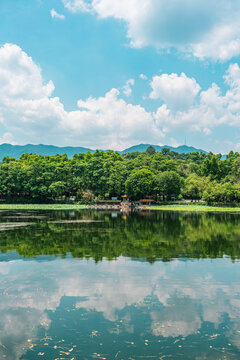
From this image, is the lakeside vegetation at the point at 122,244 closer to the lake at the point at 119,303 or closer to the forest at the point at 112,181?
the lake at the point at 119,303

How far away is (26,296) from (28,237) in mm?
12812

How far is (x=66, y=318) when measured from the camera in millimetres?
8328

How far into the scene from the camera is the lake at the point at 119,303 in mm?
6844

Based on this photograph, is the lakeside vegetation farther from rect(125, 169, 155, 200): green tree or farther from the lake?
rect(125, 169, 155, 200): green tree

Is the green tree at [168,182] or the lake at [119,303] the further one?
the green tree at [168,182]

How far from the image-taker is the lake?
6.84 m

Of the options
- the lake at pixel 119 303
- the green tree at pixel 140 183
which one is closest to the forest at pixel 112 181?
the green tree at pixel 140 183

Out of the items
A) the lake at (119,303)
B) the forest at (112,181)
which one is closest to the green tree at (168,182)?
the forest at (112,181)

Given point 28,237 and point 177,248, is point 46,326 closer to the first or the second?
point 177,248

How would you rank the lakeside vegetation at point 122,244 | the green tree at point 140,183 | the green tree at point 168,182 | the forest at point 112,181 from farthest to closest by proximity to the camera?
the forest at point 112,181, the green tree at point 140,183, the green tree at point 168,182, the lakeside vegetation at point 122,244

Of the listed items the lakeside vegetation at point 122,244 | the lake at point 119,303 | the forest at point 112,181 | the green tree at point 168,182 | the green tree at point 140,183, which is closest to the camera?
the lake at point 119,303

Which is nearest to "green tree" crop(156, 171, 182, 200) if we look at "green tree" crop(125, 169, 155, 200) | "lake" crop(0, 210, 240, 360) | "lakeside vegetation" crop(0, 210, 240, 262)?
"green tree" crop(125, 169, 155, 200)

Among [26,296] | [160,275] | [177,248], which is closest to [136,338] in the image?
[26,296]

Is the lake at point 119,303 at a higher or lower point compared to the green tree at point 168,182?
lower
